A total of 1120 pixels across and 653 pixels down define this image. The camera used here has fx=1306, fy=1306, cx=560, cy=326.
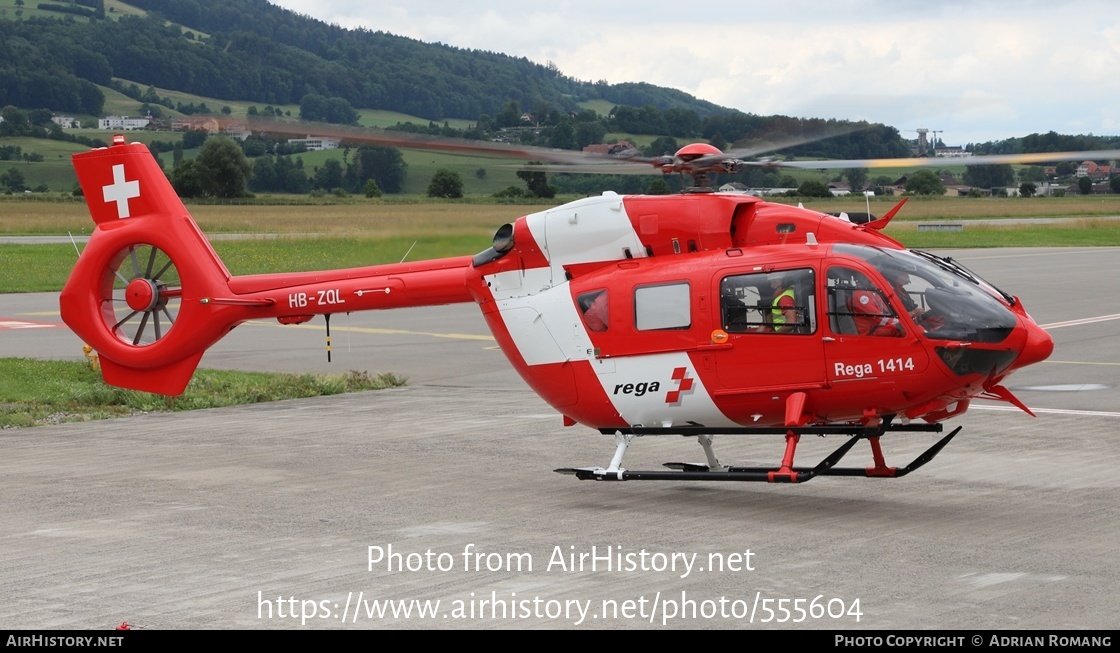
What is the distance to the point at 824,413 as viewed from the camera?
11.8 metres

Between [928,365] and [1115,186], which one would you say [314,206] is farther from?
[1115,186]

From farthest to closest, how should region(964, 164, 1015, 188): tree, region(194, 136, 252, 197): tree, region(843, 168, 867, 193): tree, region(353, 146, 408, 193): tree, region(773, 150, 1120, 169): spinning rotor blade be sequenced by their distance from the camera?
1. region(194, 136, 252, 197): tree
2. region(353, 146, 408, 193): tree
3. region(964, 164, 1015, 188): tree
4. region(843, 168, 867, 193): tree
5. region(773, 150, 1120, 169): spinning rotor blade

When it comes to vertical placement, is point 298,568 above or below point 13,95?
below

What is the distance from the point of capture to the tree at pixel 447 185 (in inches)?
866

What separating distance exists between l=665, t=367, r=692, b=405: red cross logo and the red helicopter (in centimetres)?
1

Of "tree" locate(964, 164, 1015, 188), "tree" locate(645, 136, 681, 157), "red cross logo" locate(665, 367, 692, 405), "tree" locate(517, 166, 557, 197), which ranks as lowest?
"red cross logo" locate(665, 367, 692, 405)

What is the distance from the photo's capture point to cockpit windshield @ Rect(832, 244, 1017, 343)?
1109 centimetres

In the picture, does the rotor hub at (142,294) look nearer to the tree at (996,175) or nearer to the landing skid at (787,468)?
the landing skid at (787,468)

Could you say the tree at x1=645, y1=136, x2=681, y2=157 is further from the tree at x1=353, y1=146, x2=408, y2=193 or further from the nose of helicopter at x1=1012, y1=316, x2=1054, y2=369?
the tree at x1=353, y1=146, x2=408, y2=193

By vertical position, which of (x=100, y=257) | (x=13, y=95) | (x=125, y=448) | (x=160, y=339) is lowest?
(x=125, y=448)

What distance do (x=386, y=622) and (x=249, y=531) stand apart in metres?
3.28

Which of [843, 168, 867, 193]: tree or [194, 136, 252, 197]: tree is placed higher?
[194, 136, 252, 197]: tree

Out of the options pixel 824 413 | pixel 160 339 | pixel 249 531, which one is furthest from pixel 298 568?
pixel 160 339

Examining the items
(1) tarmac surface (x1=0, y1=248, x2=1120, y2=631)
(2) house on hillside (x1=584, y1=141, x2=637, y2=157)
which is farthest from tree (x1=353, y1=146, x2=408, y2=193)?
(2) house on hillside (x1=584, y1=141, x2=637, y2=157)
